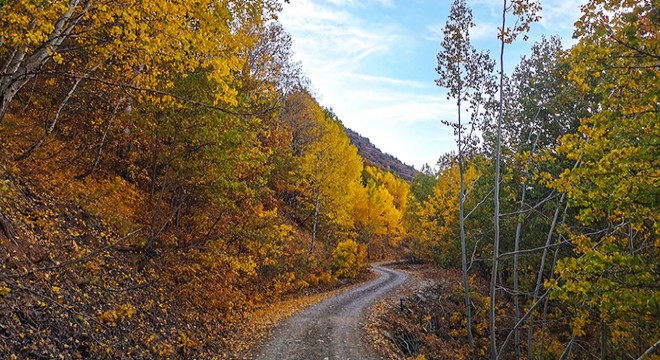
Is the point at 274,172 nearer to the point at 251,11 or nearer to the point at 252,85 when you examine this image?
the point at 252,85

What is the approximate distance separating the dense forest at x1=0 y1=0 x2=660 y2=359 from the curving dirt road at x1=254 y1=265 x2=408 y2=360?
1242 millimetres

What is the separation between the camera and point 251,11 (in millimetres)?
6219

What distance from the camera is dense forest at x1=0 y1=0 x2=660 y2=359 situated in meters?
5.42

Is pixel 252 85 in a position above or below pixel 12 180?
above

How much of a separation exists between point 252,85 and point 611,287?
13.9 meters

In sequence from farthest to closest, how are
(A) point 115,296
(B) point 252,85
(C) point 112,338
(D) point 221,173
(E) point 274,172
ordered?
(E) point 274,172 → (B) point 252,85 → (D) point 221,173 → (A) point 115,296 → (C) point 112,338

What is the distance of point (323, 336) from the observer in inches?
448

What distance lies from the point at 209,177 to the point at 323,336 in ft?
19.3

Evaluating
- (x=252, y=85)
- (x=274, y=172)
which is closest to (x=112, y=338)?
(x=252, y=85)

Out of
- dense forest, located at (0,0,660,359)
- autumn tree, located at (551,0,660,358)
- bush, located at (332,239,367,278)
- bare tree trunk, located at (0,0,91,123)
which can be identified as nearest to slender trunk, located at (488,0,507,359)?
dense forest, located at (0,0,660,359)

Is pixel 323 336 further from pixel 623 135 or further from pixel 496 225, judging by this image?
pixel 623 135

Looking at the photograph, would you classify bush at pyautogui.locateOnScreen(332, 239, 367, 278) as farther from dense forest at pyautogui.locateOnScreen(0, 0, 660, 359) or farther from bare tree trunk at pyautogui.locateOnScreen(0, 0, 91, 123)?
bare tree trunk at pyautogui.locateOnScreen(0, 0, 91, 123)

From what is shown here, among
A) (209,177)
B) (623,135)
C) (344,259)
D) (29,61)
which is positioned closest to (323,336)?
(209,177)

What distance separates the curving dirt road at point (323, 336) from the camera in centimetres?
967
